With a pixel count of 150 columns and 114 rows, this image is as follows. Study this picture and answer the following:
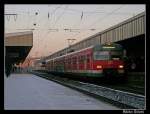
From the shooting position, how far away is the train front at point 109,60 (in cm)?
2094

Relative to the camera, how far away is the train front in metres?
20.9

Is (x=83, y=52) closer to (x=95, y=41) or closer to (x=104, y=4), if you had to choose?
(x=95, y=41)

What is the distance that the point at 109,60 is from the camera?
71.4 ft

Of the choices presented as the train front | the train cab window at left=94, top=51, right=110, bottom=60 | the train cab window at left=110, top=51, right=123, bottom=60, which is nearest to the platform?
the train front

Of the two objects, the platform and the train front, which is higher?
the train front

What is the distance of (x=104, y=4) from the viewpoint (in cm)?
466

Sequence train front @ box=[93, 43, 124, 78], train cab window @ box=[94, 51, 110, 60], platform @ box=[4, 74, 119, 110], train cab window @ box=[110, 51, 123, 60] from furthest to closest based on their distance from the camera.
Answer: train cab window @ box=[94, 51, 110, 60], train cab window @ box=[110, 51, 123, 60], train front @ box=[93, 43, 124, 78], platform @ box=[4, 74, 119, 110]

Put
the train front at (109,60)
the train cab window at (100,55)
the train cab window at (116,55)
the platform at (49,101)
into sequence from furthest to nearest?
1. the train cab window at (100,55)
2. the train cab window at (116,55)
3. the train front at (109,60)
4. the platform at (49,101)

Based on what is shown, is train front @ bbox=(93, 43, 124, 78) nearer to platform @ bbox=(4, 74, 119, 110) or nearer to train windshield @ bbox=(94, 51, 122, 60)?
train windshield @ bbox=(94, 51, 122, 60)

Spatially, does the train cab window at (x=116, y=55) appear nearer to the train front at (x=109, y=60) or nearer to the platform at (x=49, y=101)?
the train front at (x=109, y=60)

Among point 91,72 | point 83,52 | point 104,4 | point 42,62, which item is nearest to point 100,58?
point 91,72

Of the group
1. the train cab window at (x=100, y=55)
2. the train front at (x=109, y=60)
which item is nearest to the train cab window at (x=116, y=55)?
the train front at (x=109, y=60)
